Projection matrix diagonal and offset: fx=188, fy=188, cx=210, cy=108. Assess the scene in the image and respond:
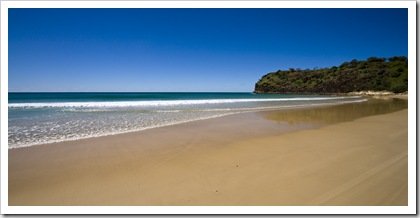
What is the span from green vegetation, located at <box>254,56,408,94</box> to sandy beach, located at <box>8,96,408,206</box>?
40.0 meters

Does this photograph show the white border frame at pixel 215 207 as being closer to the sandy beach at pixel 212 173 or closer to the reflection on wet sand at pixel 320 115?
the sandy beach at pixel 212 173

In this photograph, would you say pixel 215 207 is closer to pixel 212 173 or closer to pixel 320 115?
pixel 212 173

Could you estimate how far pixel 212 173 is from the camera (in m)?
2.97

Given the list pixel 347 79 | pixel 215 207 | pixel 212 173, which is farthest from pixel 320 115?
pixel 347 79

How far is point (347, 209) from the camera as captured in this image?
2.28 meters

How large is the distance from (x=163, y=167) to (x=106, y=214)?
1099mm

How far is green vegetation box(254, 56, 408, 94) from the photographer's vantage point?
4856 centimetres

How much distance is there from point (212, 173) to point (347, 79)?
75.5m

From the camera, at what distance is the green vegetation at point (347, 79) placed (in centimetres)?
4856

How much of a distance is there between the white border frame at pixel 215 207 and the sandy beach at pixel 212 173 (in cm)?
7

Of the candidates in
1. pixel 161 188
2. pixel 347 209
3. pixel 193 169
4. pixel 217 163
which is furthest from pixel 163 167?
pixel 347 209

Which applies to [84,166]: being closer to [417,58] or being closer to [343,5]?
[343,5]

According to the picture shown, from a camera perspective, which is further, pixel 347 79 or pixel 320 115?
pixel 347 79

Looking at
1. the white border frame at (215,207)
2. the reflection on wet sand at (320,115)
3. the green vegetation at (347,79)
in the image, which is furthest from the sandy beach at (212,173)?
the green vegetation at (347,79)
